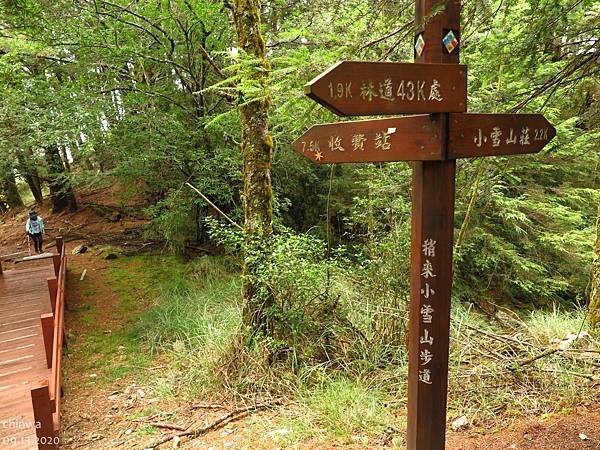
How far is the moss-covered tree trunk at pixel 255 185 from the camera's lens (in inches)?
191

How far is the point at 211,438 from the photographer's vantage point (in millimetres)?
4000

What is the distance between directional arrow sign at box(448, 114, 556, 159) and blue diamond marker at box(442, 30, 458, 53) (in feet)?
1.23

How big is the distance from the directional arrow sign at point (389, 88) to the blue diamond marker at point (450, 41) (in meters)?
0.15

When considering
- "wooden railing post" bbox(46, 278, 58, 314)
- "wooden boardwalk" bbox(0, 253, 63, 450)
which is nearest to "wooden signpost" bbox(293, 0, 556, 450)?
"wooden boardwalk" bbox(0, 253, 63, 450)

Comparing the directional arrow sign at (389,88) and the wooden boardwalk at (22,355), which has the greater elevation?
the directional arrow sign at (389,88)

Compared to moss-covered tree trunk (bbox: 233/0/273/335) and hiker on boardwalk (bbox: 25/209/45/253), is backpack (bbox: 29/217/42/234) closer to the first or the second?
hiker on boardwalk (bbox: 25/209/45/253)

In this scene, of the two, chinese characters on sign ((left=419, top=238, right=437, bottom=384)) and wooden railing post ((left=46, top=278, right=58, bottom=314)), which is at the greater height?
chinese characters on sign ((left=419, top=238, right=437, bottom=384))

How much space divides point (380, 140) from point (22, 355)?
6354 mm

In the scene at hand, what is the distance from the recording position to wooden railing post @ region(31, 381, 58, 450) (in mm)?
3529

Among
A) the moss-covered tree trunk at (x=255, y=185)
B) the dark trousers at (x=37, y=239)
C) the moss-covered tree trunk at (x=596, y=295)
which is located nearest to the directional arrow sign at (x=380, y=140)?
the moss-covered tree trunk at (x=255, y=185)

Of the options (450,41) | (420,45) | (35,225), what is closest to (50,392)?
(420,45)

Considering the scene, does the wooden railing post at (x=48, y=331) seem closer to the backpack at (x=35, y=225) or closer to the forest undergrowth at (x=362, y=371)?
the forest undergrowth at (x=362, y=371)

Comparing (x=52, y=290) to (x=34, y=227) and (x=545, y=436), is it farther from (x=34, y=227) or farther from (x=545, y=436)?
(x=545, y=436)

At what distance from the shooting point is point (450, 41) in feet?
7.14
